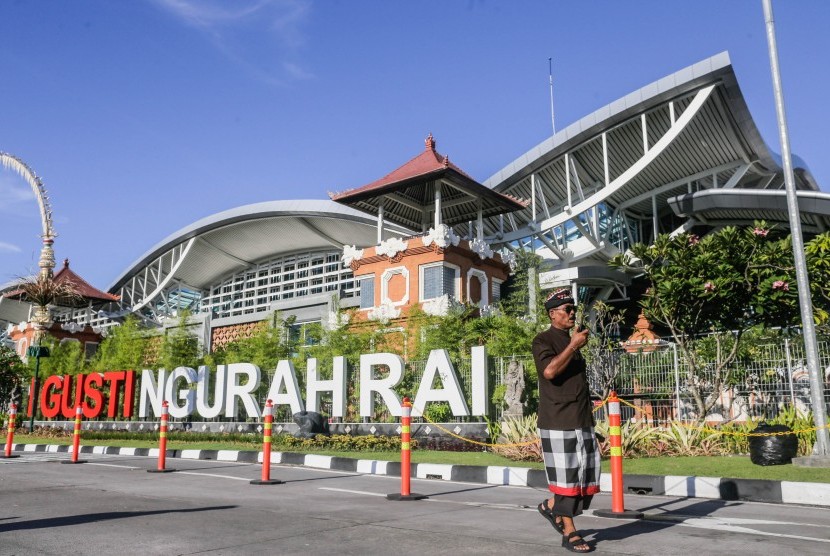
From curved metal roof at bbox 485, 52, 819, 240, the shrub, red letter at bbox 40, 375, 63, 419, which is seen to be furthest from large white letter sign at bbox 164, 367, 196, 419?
curved metal roof at bbox 485, 52, 819, 240

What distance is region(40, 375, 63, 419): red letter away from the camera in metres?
27.5

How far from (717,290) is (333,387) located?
9.94 metres

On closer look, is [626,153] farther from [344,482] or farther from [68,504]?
[68,504]

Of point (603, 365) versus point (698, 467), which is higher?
point (603, 365)

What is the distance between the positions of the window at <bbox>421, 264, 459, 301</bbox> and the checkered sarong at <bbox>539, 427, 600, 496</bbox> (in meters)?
22.2

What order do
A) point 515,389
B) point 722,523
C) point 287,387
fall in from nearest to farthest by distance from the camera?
point 722,523
point 515,389
point 287,387

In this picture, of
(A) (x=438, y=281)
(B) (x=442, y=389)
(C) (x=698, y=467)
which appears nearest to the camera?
(C) (x=698, y=467)

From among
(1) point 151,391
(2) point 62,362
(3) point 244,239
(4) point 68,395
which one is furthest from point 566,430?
(3) point 244,239

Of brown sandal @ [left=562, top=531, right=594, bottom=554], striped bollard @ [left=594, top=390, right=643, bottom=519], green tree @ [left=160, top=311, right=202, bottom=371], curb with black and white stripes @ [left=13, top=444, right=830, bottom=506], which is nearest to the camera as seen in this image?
brown sandal @ [left=562, top=531, right=594, bottom=554]

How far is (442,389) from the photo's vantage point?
17.2m

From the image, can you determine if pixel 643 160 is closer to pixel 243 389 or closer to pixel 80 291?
pixel 243 389

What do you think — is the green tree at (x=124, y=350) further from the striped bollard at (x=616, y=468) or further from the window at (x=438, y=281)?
the striped bollard at (x=616, y=468)

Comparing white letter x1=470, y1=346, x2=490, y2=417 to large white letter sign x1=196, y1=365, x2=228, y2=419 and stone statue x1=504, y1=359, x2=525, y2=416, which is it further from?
large white letter sign x1=196, y1=365, x2=228, y2=419

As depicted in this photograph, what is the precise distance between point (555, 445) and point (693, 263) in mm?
10697
